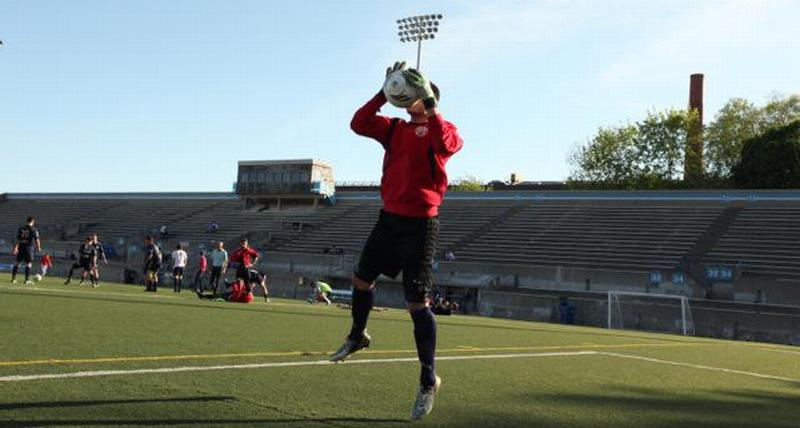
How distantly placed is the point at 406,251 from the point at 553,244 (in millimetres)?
30863

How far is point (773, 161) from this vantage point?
2020 inches

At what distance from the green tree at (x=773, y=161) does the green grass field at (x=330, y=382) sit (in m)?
46.3

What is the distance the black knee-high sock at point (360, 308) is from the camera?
5.33 meters

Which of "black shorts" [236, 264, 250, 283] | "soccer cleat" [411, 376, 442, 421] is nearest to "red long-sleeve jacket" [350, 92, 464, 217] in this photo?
"soccer cleat" [411, 376, 442, 421]

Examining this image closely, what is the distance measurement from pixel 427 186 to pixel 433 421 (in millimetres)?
1463

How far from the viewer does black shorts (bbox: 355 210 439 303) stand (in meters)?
A: 4.92

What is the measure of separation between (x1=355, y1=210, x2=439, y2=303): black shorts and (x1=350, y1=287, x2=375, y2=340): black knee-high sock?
0.26 metres

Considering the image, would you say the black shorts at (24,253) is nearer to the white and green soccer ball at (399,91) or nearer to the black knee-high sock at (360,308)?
the black knee-high sock at (360,308)

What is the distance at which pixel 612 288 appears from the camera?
2820cm

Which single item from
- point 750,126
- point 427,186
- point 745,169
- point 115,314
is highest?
point 750,126

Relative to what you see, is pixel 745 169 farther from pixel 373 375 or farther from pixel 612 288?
pixel 373 375

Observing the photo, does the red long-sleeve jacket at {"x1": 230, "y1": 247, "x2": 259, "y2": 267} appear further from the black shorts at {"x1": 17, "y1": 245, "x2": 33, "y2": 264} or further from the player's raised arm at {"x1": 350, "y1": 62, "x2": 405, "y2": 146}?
the player's raised arm at {"x1": 350, "y1": 62, "x2": 405, "y2": 146}

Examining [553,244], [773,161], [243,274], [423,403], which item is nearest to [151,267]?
[243,274]

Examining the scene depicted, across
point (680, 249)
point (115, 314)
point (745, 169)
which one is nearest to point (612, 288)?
point (680, 249)
